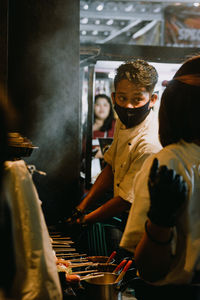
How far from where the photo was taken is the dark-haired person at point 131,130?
3074mm

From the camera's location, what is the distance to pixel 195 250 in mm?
1643

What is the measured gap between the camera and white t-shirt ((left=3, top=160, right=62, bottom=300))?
5.57ft

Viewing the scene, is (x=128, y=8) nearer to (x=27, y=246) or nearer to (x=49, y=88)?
(x=49, y=88)

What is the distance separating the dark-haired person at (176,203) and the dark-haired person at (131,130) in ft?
4.02

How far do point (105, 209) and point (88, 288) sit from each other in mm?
879

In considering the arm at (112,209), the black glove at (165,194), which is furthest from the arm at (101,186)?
the black glove at (165,194)

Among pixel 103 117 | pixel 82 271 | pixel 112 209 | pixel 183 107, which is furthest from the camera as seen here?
pixel 103 117

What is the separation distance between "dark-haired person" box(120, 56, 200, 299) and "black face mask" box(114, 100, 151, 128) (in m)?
1.32

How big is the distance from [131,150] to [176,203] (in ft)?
5.52

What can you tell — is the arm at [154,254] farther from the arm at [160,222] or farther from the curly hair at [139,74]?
the curly hair at [139,74]

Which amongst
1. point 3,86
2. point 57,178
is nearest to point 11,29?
point 3,86

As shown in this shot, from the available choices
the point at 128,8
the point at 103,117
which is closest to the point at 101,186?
the point at 103,117

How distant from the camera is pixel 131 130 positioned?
331 centimetres

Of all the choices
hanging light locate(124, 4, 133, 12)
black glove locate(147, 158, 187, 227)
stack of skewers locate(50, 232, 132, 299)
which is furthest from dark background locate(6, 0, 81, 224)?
hanging light locate(124, 4, 133, 12)
